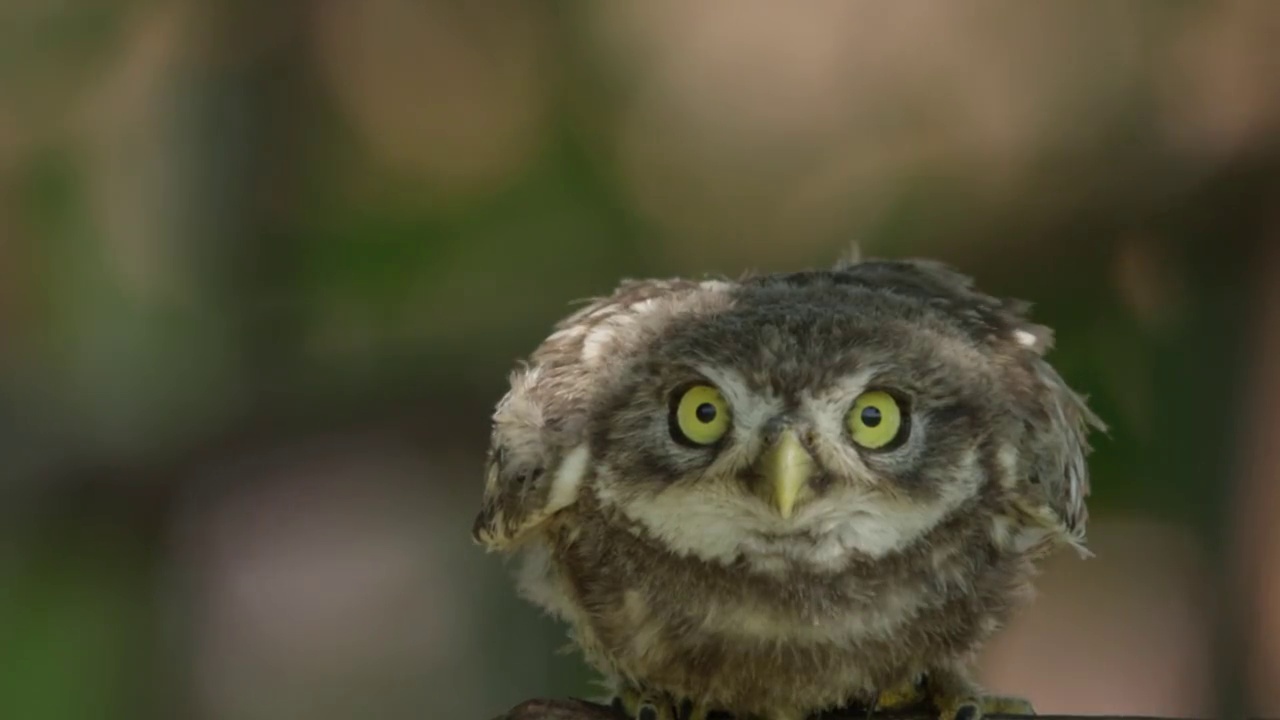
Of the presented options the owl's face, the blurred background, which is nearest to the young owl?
the owl's face

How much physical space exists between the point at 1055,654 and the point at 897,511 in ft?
10.4

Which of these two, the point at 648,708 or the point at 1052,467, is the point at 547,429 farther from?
the point at 1052,467

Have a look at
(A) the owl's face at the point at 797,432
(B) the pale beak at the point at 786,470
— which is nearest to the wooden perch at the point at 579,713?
(A) the owl's face at the point at 797,432

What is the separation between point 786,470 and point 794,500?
2.3 inches

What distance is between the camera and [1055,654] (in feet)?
18.9

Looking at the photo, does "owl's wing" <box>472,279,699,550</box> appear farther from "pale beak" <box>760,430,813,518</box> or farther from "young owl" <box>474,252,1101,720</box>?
"pale beak" <box>760,430,813,518</box>

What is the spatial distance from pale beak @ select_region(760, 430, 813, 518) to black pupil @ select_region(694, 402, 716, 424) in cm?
19

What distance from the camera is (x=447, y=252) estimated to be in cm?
636

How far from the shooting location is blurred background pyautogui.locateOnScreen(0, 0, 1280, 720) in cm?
579


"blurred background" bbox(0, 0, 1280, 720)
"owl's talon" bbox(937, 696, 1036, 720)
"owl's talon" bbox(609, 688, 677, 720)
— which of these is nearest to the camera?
"owl's talon" bbox(937, 696, 1036, 720)

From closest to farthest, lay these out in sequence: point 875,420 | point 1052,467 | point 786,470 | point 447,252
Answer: point 786,470 → point 875,420 → point 1052,467 → point 447,252

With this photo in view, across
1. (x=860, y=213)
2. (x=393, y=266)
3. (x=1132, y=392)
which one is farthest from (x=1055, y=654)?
(x=393, y=266)

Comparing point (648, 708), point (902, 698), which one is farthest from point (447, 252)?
point (902, 698)

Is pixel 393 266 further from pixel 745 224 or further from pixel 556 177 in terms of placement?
pixel 745 224
